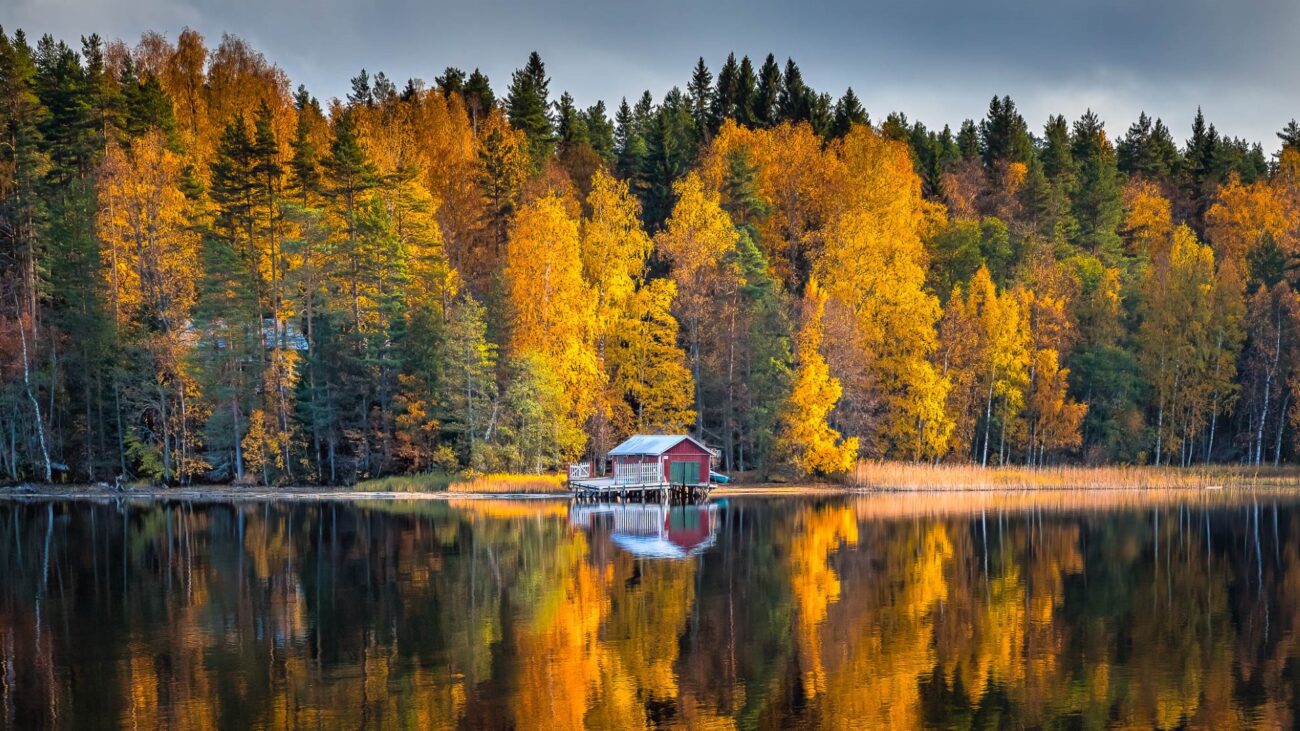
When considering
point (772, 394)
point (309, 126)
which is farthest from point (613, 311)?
point (309, 126)

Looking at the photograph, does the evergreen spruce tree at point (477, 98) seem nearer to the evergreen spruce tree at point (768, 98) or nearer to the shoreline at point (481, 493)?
the evergreen spruce tree at point (768, 98)

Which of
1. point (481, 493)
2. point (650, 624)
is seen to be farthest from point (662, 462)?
point (650, 624)

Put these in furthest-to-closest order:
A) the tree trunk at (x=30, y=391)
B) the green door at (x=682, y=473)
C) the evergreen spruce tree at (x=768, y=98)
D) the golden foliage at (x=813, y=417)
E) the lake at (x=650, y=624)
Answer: the evergreen spruce tree at (x=768, y=98) < the tree trunk at (x=30, y=391) < the golden foliage at (x=813, y=417) < the green door at (x=682, y=473) < the lake at (x=650, y=624)

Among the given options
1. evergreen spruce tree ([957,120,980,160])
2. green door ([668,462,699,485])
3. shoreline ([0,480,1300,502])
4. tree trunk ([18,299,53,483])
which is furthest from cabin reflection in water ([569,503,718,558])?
evergreen spruce tree ([957,120,980,160])

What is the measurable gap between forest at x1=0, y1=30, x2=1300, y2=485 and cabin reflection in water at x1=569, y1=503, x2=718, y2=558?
8554 millimetres

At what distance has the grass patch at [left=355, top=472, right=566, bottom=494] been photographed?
63250 millimetres

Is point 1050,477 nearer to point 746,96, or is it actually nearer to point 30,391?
point 746,96

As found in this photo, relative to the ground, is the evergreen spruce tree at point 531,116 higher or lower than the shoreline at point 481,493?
higher

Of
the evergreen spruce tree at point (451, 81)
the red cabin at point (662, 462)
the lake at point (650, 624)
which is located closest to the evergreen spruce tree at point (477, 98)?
the evergreen spruce tree at point (451, 81)

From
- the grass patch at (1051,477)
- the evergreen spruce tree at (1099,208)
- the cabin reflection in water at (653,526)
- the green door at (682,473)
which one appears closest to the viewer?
the cabin reflection in water at (653,526)

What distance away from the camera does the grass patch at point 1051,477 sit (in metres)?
67.1

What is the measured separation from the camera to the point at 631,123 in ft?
373

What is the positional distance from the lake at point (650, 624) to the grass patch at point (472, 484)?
45.6 ft

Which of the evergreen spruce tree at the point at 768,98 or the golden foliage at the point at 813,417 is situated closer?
the golden foliage at the point at 813,417
